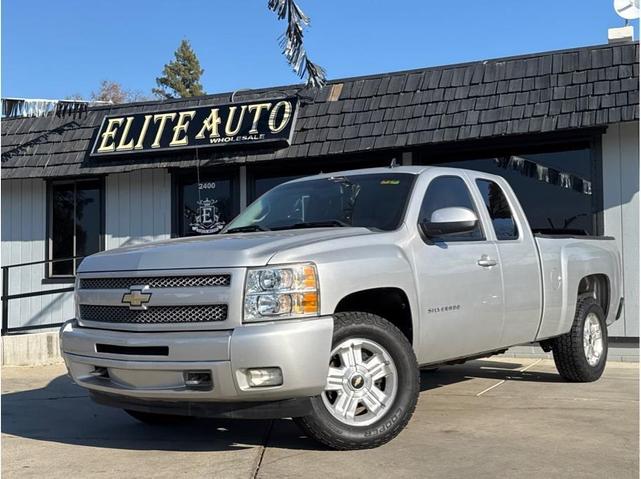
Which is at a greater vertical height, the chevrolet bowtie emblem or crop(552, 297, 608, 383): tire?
the chevrolet bowtie emblem

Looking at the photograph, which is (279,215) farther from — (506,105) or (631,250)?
(631,250)

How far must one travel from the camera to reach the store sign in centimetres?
1049

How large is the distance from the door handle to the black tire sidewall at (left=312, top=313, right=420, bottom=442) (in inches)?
43.7

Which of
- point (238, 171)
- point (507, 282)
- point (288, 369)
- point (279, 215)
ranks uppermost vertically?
point (238, 171)

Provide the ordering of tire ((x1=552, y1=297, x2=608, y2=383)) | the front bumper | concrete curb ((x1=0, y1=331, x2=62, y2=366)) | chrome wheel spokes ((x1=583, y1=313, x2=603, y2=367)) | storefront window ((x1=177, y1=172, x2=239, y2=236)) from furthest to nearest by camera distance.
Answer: storefront window ((x1=177, y1=172, x2=239, y2=236)), concrete curb ((x1=0, y1=331, x2=62, y2=366)), chrome wheel spokes ((x1=583, y1=313, x2=603, y2=367)), tire ((x1=552, y1=297, x2=608, y2=383)), the front bumper

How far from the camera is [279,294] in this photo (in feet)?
13.7

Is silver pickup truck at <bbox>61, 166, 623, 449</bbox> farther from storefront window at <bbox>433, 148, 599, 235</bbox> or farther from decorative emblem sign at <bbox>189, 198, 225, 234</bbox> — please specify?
decorative emblem sign at <bbox>189, 198, 225, 234</bbox>

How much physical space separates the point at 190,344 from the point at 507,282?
2.75 m

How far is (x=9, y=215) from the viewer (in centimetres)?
1301

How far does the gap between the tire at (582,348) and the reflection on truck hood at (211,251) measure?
2.92m

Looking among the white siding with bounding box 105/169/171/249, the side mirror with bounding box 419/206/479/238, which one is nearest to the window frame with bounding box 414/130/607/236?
the side mirror with bounding box 419/206/479/238

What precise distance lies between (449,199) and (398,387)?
1755mm

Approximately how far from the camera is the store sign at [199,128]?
10.5m

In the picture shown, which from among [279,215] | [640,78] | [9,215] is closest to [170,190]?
[9,215]
